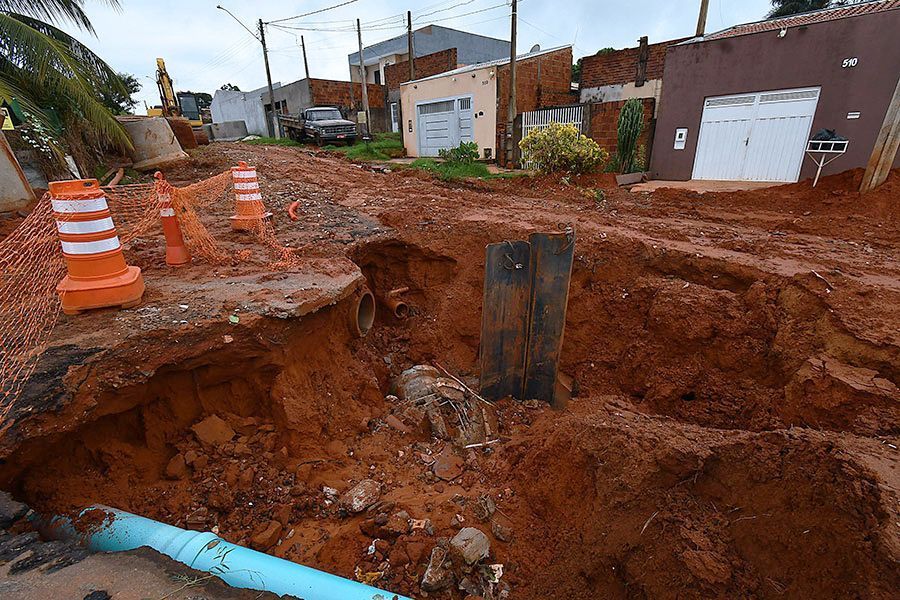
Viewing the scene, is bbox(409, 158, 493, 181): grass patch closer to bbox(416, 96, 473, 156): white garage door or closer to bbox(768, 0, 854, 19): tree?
bbox(416, 96, 473, 156): white garage door

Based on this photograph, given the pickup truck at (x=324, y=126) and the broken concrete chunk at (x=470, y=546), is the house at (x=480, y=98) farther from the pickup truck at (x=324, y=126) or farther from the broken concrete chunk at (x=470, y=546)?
the broken concrete chunk at (x=470, y=546)

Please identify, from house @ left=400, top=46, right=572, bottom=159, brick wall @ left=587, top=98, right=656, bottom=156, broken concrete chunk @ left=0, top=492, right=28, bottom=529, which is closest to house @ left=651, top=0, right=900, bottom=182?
brick wall @ left=587, top=98, right=656, bottom=156

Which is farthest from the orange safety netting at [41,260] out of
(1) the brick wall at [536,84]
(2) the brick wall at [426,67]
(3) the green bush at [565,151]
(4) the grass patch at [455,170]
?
(2) the brick wall at [426,67]

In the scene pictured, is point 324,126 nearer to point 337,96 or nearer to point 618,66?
point 337,96

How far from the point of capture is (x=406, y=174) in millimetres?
12312

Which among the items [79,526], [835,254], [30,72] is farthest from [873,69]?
[30,72]

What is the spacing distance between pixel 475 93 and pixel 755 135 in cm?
960

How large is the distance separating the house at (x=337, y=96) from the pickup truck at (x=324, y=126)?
535cm

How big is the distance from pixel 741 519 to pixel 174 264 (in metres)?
4.74

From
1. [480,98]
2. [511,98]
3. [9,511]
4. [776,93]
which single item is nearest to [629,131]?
[776,93]

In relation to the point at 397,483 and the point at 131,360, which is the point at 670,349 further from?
the point at 131,360

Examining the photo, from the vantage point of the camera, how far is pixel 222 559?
1948 millimetres

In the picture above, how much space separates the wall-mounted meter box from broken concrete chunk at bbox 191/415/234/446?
12393 millimetres

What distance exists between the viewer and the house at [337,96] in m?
27.5
